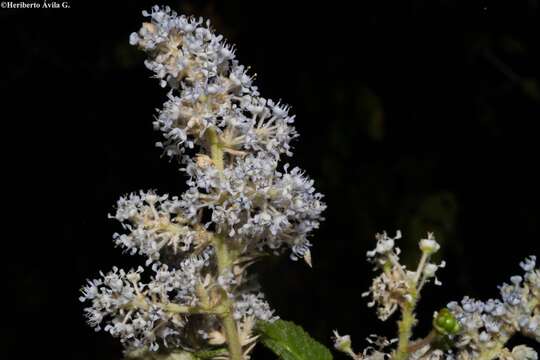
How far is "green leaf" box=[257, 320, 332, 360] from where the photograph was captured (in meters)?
1.51

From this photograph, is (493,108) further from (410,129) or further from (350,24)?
(350,24)

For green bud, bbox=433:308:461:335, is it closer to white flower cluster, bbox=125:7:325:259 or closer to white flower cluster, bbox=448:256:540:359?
white flower cluster, bbox=448:256:540:359

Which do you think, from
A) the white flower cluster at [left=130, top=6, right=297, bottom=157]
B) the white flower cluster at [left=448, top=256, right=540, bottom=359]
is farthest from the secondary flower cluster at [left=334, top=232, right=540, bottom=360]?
the white flower cluster at [left=130, top=6, right=297, bottom=157]

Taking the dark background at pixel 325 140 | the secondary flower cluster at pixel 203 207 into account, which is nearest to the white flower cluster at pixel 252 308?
the secondary flower cluster at pixel 203 207

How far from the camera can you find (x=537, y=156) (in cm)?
596

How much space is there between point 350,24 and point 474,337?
446cm

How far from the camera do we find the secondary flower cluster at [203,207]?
1.37m

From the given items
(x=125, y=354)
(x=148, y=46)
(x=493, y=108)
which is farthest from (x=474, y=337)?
(x=493, y=108)

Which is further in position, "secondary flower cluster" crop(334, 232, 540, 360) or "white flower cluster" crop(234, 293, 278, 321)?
"white flower cluster" crop(234, 293, 278, 321)

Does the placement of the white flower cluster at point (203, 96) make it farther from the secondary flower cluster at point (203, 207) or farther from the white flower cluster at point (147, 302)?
the white flower cluster at point (147, 302)

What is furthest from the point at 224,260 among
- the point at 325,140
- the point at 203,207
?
the point at 325,140

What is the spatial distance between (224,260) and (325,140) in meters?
3.93

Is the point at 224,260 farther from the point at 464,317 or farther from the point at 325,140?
the point at 325,140

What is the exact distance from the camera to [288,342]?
1.53 meters
